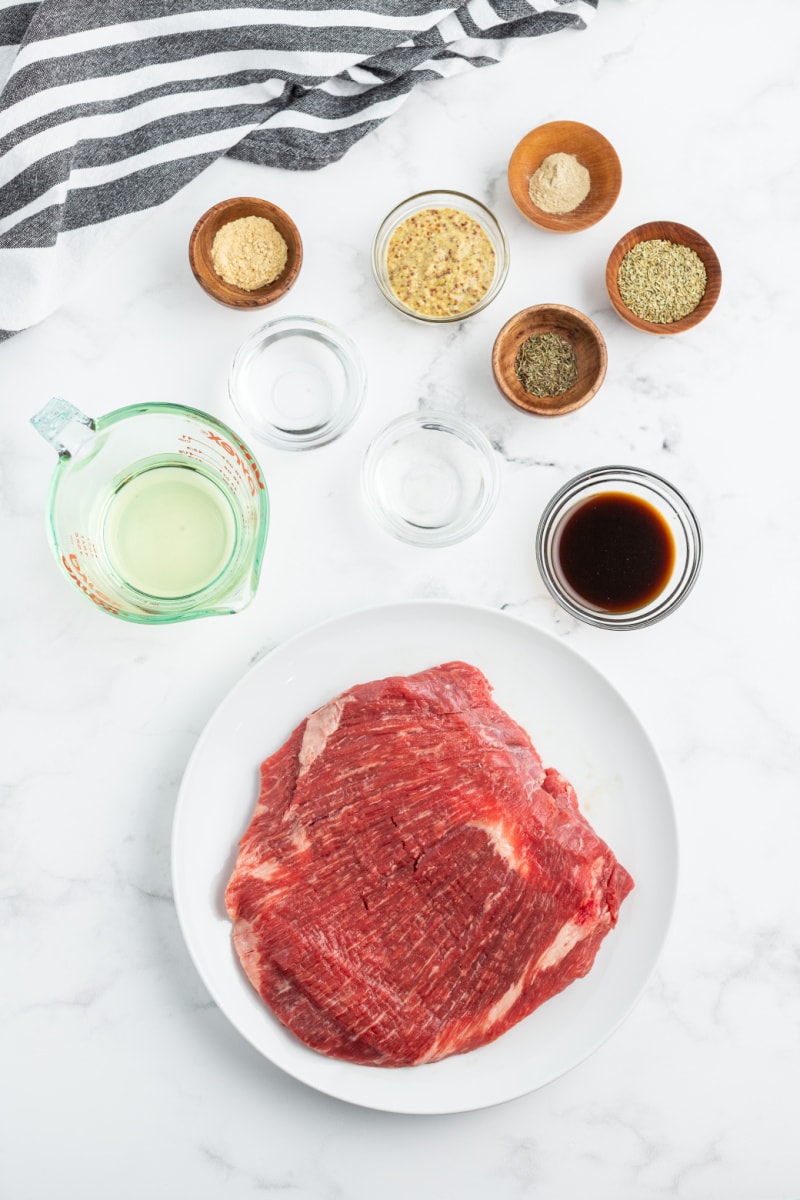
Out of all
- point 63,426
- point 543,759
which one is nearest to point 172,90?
point 63,426

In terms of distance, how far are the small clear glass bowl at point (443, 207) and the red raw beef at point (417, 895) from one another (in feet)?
3.42

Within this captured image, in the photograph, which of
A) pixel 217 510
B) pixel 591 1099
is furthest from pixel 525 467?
pixel 591 1099

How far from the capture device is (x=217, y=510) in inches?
92.4

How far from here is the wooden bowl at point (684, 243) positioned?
239 centimetres

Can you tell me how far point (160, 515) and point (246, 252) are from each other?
0.70 metres

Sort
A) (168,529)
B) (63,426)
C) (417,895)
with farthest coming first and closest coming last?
(168,529), (417,895), (63,426)

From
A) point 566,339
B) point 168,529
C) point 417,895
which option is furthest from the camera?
point 566,339

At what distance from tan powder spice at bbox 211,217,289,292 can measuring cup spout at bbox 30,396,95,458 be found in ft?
1.87

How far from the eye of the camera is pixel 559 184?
2393 mm

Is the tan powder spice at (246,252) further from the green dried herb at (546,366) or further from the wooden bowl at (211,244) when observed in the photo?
the green dried herb at (546,366)

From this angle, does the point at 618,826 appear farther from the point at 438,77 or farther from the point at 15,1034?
the point at 438,77

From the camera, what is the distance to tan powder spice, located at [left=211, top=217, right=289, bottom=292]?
7.75ft

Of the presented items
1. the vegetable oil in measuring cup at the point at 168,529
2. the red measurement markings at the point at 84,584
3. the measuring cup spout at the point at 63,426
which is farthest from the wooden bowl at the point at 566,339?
the red measurement markings at the point at 84,584

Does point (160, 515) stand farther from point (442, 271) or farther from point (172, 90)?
point (172, 90)
